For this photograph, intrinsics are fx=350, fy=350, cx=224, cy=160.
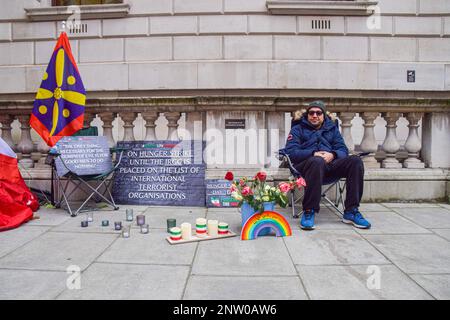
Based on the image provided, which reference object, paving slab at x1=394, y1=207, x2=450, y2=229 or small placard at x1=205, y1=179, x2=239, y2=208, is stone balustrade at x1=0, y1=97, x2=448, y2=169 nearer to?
small placard at x1=205, y1=179, x2=239, y2=208

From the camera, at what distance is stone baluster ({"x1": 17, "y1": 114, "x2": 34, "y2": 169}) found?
578 cm

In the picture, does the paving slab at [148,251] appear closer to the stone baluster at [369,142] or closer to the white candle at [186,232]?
the white candle at [186,232]

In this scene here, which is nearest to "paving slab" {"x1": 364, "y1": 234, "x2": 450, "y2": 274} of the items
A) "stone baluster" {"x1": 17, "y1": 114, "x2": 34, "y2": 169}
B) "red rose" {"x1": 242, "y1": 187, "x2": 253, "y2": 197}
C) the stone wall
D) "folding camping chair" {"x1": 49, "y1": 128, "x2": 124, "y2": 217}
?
"red rose" {"x1": 242, "y1": 187, "x2": 253, "y2": 197}

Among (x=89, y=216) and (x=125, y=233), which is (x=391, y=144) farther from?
(x=89, y=216)

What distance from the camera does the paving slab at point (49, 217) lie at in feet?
14.1

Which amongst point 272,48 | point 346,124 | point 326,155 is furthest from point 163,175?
point 272,48

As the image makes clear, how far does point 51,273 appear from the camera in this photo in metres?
2.79

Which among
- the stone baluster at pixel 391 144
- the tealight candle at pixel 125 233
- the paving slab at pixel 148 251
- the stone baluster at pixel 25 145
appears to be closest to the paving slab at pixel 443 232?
the stone baluster at pixel 391 144

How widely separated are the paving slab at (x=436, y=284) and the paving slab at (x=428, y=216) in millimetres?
1606

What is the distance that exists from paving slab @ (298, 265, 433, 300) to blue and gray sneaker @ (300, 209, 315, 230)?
43.8 inches

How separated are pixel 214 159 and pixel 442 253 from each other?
3.20 m

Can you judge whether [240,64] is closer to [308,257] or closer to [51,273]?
[308,257]

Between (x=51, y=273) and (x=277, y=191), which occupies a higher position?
(x=277, y=191)
